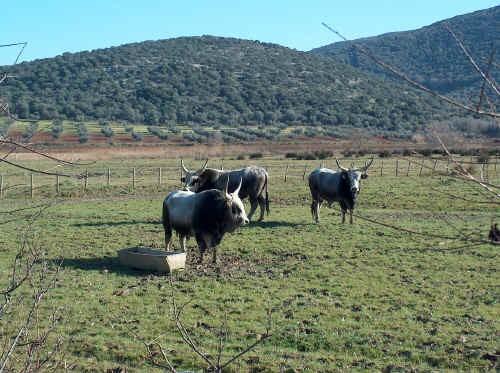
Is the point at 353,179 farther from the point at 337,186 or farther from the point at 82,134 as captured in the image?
the point at 82,134

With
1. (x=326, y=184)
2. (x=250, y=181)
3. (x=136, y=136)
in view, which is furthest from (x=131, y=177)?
(x=136, y=136)

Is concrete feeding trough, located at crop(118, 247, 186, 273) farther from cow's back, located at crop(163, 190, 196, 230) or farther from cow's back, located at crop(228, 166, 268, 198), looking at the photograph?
cow's back, located at crop(228, 166, 268, 198)

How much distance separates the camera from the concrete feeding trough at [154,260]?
1362cm

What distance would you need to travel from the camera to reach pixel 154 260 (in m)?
13.8

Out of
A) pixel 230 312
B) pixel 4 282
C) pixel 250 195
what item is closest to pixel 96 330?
pixel 230 312

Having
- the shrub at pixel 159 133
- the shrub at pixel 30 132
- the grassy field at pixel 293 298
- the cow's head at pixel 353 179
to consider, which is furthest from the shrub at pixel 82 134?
the shrub at pixel 30 132

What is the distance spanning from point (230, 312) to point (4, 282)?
5.00m

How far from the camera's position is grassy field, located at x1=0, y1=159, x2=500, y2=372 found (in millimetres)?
8984

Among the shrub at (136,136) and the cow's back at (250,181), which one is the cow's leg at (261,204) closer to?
the cow's back at (250,181)

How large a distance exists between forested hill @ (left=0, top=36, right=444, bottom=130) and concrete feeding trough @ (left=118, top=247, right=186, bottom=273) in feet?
190

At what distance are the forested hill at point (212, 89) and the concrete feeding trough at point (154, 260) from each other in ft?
190

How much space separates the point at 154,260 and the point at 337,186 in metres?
9.26

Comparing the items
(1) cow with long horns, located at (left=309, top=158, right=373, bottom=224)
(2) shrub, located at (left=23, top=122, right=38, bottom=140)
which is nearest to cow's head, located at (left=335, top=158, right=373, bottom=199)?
(1) cow with long horns, located at (left=309, top=158, right=373, bottom=224)

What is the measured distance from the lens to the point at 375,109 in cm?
9038
